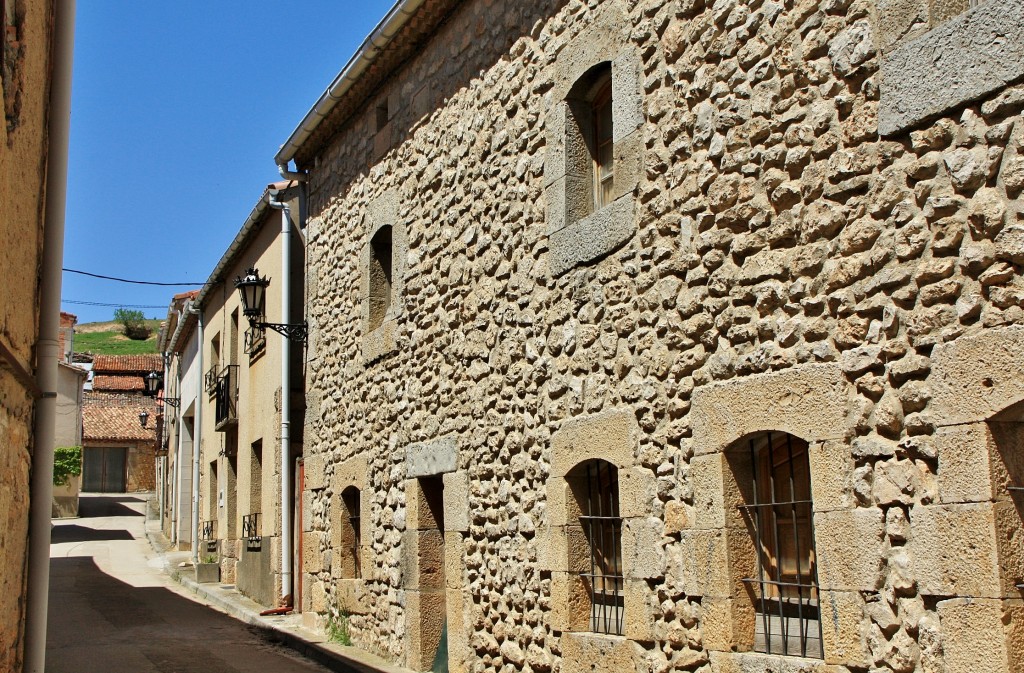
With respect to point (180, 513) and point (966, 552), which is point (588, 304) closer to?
point (966, 552)

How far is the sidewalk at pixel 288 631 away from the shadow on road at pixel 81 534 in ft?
23.9

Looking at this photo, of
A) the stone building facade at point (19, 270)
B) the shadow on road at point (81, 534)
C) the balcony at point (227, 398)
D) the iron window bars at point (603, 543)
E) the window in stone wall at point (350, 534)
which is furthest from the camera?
the shadow on road at point (81, 534)

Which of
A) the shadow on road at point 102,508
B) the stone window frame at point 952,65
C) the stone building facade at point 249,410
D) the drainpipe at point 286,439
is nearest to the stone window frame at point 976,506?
the stone window frame at point 952,65

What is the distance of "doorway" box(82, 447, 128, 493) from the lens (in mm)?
40125

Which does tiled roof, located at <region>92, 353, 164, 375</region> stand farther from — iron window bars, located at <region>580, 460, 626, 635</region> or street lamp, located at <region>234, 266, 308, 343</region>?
iron window bars, located at <region>580, 460, 626, 635</region>

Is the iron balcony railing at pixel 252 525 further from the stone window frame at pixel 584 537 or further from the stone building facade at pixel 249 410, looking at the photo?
the stone window frame at pixel 584 537

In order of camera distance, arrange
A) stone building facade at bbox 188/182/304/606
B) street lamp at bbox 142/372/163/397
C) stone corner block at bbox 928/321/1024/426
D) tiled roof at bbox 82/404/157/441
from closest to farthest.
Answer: stone corner block at bbox 928/321/1024/426
stone building facade at bbox 188/182/304/606
street lamp at bbox 142/372/163/397
tiled roof at bbox 82/404/157/441

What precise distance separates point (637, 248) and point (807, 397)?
1.59m

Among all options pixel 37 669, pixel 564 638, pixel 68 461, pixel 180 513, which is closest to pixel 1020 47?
pixel 564 638

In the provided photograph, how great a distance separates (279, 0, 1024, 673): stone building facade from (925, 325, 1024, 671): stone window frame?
0.01 meters

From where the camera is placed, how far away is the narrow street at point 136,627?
31.5ft

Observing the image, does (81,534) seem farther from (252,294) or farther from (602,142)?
(602,142)

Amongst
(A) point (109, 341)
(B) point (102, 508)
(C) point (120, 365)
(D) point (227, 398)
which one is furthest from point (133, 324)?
(D) point (227, 398)

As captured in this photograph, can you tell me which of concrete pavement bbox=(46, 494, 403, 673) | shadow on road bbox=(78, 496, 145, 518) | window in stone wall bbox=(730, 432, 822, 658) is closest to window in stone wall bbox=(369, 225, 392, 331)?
concrete pavement bbox=(46, 494, 403, 673)
